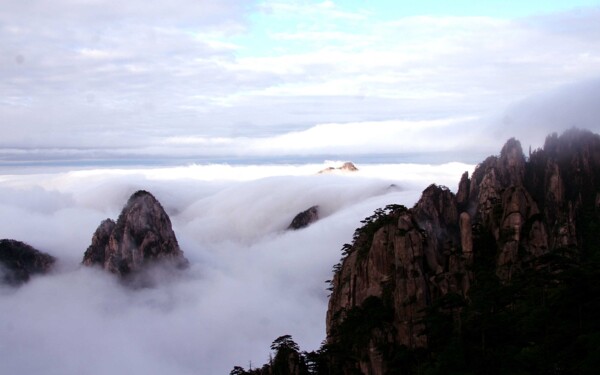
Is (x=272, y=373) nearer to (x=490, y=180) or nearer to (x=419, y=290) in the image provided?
(x=419, y=290)

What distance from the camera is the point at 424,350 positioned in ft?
286

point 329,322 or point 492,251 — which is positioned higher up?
point 492,251

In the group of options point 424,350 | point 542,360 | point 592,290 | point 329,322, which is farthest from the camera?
point 329,322

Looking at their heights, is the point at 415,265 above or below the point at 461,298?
above

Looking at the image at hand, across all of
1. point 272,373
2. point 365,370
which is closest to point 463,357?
point 365,370

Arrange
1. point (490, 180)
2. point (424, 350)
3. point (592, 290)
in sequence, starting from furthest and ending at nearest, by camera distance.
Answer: point (490, 180) < point (424, 350) < point (592, 290)

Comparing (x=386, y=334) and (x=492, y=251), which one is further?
(x=492, y=251)

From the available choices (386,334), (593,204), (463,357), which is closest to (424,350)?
(386,334)

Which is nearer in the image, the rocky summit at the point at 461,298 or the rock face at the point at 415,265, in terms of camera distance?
the rocky summit at the point at 461,298

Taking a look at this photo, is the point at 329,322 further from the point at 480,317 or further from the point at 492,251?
the point at 480,317

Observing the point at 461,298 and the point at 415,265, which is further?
the point at 415,265

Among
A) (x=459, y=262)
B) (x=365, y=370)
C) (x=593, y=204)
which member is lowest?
(x=365, y=370)

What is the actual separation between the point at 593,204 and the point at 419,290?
98610 millimetres

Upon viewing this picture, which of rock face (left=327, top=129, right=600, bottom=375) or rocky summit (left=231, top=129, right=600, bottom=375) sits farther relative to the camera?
rock face (left=327, top=129, right=600, bottom=375)
